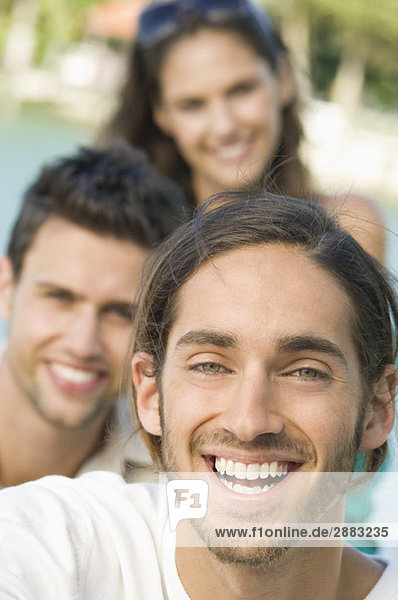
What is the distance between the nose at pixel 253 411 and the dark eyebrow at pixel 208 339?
8 cm

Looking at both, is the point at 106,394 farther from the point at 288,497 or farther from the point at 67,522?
the point at 288,497

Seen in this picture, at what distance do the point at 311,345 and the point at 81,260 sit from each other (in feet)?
4.33

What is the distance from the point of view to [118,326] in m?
2.72

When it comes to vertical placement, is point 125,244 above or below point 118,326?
above

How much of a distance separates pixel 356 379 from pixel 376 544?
978 mm

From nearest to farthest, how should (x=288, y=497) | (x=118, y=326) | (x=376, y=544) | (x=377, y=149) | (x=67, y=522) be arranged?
(x=288, y=497) → (x=67, y=522) → (x=376, y=544) → (x=118, y=326) → (x=377, y=149)

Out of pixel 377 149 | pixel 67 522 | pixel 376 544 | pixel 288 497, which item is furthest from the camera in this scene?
pixel 377 149

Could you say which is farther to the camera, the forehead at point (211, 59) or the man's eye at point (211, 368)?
the forehead at point (211, 59)

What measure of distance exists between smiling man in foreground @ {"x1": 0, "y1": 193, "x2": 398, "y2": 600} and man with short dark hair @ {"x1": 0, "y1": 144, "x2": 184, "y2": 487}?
0.84 m

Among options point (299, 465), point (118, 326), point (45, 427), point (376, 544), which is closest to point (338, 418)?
point (299, 465)

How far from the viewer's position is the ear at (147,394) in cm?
182

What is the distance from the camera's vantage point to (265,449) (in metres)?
1.52

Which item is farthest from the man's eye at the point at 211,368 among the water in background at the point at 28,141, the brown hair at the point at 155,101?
the water in background at the point at 28,141

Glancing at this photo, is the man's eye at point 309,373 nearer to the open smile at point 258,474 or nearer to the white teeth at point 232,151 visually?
the open smile at point 258,474
